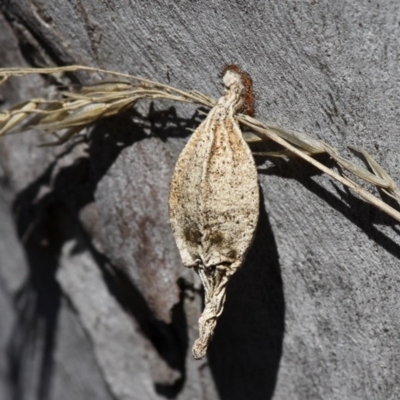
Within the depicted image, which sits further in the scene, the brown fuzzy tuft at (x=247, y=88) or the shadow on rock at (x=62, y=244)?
the shadow on rock at (x=62, y=244)

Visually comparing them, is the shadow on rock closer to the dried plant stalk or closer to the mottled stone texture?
the mottled stone texture

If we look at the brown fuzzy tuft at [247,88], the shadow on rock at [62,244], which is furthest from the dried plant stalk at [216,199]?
the shadow on rock at [62,244]

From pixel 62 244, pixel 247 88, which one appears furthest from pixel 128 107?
pixel 62 244

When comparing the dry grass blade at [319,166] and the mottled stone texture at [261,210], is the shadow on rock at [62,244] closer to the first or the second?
the mottled stone texture at [261,210]

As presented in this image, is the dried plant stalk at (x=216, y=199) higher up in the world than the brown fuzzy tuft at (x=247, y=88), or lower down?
lower down

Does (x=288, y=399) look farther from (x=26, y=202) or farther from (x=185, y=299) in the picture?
(x=26, y=202)

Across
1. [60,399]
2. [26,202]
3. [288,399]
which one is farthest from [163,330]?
[60,399]

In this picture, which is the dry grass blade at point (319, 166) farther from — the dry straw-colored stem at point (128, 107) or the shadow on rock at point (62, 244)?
the shadow on rock at point (62, 244)
